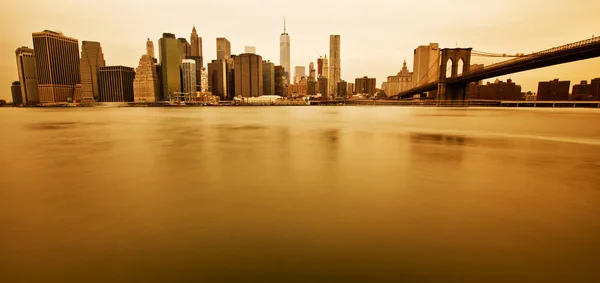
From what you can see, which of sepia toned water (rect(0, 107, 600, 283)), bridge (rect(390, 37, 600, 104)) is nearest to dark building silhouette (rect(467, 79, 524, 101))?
bridge (rect(390, 37, 600, 104))

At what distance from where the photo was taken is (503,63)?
6519 centimetres

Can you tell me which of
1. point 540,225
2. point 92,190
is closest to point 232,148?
point 92,190

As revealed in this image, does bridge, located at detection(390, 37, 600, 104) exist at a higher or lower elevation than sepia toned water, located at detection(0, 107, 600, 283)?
higher

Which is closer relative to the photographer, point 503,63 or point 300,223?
point 300,223

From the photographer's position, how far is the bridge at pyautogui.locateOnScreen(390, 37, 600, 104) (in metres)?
50.2

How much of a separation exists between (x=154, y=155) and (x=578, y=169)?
14306 mm

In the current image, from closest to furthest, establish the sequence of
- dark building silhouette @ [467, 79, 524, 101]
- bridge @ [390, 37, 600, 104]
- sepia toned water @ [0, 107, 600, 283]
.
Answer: sepia toned water @ [0, 107, 600, 283]
bridge @ [390, 37, 600, 104]
dark building silhouette @ [467, 79, 524, 101]


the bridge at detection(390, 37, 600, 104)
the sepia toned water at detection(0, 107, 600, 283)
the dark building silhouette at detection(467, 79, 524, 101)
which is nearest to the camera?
the sepia toned water at detection(0, 107, 600, 283)

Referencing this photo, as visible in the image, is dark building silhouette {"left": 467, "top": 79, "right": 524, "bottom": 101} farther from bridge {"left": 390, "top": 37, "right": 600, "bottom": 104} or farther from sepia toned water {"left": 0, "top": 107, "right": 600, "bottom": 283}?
sepia toned water {"left": 0, "top": 107, "right": 600, "bottom": 283}

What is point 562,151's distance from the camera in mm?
13070

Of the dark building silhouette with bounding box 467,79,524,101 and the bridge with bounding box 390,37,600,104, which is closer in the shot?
the bridge with bounding box 390,37,600,104

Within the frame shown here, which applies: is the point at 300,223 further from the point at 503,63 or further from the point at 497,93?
the point at 497,93

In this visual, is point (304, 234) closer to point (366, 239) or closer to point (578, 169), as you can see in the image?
point (366, 239)

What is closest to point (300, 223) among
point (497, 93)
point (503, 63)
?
point (503, 63)
